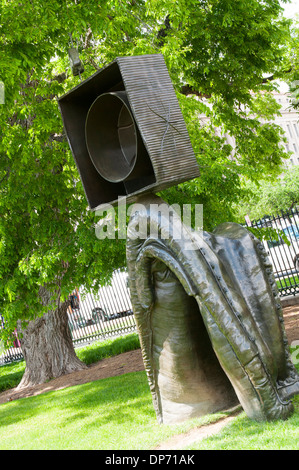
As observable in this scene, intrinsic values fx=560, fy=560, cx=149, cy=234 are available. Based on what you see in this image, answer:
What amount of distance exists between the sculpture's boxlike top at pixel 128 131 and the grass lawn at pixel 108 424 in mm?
2082

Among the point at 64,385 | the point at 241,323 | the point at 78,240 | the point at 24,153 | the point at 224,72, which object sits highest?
the point at 224,72

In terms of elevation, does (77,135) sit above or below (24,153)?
below

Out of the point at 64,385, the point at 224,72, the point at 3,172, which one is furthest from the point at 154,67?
the point at 224,72

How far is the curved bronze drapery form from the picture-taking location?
4297 millimetres

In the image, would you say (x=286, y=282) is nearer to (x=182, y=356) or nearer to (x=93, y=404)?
(x=93, y=404)

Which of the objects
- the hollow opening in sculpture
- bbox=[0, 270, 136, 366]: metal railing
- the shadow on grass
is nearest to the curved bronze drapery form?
the hollow opening in sculpture

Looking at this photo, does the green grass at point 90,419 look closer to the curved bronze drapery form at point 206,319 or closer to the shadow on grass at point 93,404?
the shadow on grass at point 93,404

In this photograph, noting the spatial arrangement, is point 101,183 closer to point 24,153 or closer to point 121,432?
point 121,432

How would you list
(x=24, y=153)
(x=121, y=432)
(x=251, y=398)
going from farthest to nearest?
(x=24, y=153) → (x=121, y=432) → (x=251, y=398)

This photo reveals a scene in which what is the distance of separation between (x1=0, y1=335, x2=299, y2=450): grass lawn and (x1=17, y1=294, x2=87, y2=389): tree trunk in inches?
63.5

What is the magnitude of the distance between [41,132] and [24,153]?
0.69 meters

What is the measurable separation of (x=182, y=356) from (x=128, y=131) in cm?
221

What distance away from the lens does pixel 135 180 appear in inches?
214
